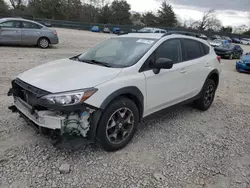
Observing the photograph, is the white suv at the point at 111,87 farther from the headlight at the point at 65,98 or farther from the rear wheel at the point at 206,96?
the rear wheel at the point at 206,96

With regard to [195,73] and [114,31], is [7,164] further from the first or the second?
[114,31]

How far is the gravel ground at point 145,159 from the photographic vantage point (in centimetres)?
257

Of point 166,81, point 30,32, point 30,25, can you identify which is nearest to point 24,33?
point 30,32

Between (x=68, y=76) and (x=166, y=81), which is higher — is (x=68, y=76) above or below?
above

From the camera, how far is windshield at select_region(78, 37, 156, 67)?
3.32 meters

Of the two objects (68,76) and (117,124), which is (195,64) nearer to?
(117,124)

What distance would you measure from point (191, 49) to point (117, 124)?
90.8 inches

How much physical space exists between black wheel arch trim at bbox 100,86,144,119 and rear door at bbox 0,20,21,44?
10.1 metres

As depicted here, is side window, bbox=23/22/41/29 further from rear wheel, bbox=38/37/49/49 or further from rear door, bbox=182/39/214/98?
rear door, bbox=182/39/214/98

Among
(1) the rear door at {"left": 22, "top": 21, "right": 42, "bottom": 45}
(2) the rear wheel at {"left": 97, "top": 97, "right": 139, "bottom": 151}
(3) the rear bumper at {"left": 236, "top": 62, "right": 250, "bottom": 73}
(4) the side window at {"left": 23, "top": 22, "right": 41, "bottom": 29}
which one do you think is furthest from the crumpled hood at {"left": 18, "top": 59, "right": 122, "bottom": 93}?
(3) the rear bumper at {"left": 236, "top": 62, "right": 250, "bottom": 73}

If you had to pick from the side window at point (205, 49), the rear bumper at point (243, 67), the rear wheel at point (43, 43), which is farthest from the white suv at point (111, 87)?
the rear wheel at point (43, 43)

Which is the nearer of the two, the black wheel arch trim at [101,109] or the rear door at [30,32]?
the black wheel arch trim at [101,109]

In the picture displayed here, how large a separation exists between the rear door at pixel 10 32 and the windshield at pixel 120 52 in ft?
28.5

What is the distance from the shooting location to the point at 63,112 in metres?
2.64
